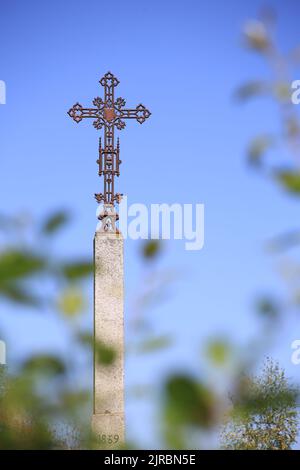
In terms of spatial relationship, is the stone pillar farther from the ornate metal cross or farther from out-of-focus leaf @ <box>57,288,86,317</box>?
out-of-focus leaf @ <box>57,288,86,317</box>

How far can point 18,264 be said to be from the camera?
0.80m

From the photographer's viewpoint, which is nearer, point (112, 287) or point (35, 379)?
point (35, 379)

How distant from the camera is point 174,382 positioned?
70 cm

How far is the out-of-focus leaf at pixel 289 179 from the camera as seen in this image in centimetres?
97

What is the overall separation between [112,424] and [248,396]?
9.40 metres

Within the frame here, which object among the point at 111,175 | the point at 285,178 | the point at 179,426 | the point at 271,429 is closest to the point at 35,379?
the point at 179,426

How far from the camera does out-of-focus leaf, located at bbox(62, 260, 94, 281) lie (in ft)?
2.85

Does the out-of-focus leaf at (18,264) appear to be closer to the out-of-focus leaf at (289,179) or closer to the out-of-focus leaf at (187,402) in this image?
the out-of-focus leaf at (187,402)

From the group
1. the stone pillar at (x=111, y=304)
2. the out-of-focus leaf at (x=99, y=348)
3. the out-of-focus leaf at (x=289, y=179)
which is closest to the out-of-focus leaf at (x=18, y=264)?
the out-of-focus leaf at (x=99, y=348)

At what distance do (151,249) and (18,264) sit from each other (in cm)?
24

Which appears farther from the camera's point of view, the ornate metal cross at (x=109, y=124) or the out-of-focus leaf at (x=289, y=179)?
the ornate metal cross at (x=109, y=124)

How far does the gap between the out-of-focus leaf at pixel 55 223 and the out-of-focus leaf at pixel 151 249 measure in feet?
0.48
